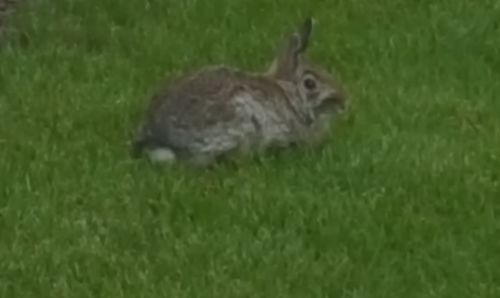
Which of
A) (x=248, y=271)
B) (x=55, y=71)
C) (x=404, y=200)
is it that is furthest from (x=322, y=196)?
(x=55, y=71)

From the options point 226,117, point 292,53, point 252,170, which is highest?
point 292,53

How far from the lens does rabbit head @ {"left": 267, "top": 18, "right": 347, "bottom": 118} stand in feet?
36.5

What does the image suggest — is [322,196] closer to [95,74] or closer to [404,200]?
[404,200]

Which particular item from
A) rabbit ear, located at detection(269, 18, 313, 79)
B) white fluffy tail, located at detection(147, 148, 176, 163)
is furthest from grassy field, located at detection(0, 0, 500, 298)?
rabbit ear, located at detection(269, 18, 313, 79)

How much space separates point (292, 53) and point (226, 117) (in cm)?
85

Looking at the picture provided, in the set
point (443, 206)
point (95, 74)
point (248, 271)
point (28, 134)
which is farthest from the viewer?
point (95, 74)

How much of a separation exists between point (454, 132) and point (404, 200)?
1.28m

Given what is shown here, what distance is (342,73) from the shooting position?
12312 millimetres

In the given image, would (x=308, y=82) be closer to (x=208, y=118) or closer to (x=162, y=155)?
(x=208, y=118)

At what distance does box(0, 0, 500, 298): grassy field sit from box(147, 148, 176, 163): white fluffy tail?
84 millimetres

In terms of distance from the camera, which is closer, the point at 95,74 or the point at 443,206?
the point at 443,206

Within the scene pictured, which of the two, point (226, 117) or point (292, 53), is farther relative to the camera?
point (292, 53)

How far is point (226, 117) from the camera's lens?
1052cm

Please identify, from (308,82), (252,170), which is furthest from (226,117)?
(308,82)
